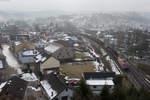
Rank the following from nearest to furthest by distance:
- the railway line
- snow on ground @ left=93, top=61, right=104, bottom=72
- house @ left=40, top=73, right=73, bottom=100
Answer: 1. house @ left=40, top=73, right=73, bottom=100
2. the railway line
3. snow on ground @ left=93, top=61, right=104, bottom=72

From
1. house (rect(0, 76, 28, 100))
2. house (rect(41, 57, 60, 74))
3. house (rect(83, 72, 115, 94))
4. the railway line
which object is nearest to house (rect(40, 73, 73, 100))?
house (rect(0, 76, 28, 100))

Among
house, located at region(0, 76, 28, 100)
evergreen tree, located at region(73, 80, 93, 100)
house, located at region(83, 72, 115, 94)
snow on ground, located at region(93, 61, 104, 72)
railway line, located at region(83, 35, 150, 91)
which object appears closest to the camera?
evergreen tree, located at region(73, 80, 93, 100)

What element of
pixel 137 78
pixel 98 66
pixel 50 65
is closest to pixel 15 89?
pixel 50 65

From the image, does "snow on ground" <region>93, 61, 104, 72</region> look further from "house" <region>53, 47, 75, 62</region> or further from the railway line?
"house" <region>53, 47, 75, 62</region>

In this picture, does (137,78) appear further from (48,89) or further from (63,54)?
(63,54)

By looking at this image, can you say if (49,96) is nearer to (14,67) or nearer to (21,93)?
(21,93)

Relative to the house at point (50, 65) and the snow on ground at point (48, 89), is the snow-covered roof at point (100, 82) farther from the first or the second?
the house at point (50, 65)
